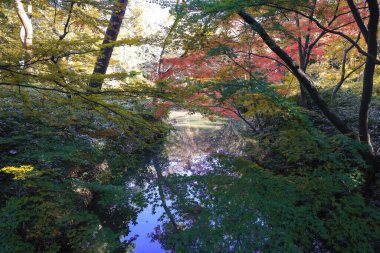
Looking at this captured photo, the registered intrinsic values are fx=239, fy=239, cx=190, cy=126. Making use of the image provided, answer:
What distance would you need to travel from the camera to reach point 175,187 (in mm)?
3998

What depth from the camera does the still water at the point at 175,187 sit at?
358 centimetres

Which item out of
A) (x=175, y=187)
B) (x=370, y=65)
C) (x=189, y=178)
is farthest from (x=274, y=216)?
(x=370, y=65)

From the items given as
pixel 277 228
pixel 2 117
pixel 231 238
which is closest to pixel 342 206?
pixel 277 228

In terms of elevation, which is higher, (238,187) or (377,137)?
(377,137)

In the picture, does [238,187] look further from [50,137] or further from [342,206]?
[50,137]

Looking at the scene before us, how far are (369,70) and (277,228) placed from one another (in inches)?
110

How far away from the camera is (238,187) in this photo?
11.5 ft

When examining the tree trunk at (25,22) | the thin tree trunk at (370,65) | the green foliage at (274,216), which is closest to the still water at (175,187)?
the green foliage at (274,216)

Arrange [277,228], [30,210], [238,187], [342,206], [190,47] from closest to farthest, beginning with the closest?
[277,228] → [30,210] → [342,206] → [238,187] → [190,47]

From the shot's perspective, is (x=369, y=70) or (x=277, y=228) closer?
(x=277, y=228)

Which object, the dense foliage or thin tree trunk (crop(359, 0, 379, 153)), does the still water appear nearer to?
the dense foliage

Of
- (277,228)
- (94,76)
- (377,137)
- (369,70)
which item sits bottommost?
(277,228)

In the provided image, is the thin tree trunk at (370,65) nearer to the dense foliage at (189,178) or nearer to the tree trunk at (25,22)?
the dense foliage at (189,178)

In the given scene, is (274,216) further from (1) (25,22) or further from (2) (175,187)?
(1) (25,22)
